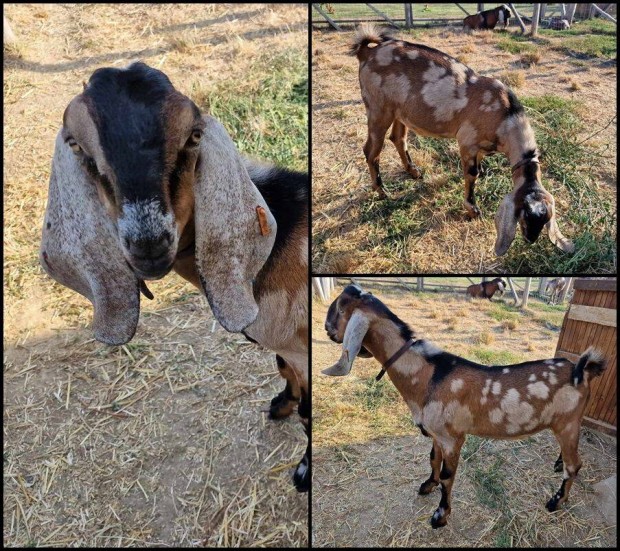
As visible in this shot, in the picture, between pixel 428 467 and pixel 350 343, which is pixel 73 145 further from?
pixel 428 467

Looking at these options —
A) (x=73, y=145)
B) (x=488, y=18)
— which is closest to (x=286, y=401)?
(x=73, y=145)

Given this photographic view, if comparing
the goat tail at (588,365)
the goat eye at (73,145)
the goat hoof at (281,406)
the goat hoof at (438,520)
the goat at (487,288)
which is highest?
the goat eye at (73,145)

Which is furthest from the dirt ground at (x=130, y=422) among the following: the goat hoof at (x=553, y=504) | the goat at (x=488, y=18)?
the goat at (x=488, y=18)

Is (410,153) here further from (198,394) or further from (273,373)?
(198,394)

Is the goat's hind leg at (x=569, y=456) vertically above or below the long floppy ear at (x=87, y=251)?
below

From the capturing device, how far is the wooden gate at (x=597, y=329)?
2.91 metres

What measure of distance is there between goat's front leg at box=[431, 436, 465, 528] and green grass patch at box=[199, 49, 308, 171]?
356 cm

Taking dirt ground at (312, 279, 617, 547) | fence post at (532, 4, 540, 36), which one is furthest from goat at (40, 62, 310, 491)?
fence post at (532, 4, 540, 36)

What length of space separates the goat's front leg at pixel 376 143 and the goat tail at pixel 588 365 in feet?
7.02

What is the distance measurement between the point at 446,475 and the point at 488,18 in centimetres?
570

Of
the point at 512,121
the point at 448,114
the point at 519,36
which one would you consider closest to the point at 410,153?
the point at 448,114

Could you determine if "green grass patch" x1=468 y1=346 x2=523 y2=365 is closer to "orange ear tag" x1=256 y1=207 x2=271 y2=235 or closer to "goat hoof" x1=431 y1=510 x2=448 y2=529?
"goat hoof" x1=431 y1=510 x2=448 y2=529

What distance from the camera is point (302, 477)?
341cm

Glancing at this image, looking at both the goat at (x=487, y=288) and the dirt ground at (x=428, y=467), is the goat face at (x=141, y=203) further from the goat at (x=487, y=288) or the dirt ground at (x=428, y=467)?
the goat at (x=487, y=288)
